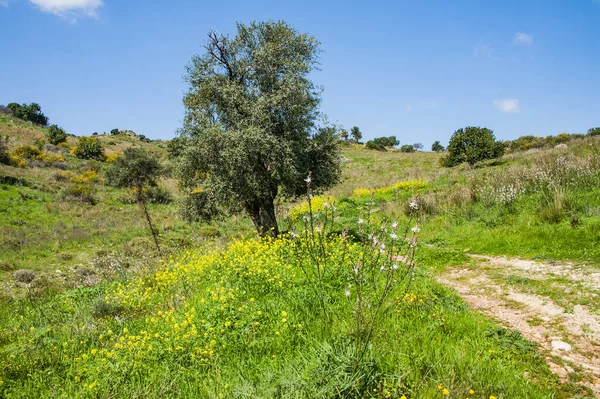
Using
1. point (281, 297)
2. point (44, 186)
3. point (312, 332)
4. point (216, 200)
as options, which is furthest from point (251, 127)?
point (44, 186)

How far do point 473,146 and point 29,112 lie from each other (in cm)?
9096

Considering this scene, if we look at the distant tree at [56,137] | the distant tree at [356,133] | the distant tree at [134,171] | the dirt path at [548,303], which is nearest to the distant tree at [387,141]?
the distant tree at [356,133]

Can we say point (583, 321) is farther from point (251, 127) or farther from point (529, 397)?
point (251, 127)

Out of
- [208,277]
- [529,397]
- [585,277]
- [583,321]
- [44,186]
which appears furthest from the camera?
[44,186]

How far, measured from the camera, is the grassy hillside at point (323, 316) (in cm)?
397

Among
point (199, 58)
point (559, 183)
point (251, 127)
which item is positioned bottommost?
point (559, 183)

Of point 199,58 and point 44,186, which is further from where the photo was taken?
point 44,186

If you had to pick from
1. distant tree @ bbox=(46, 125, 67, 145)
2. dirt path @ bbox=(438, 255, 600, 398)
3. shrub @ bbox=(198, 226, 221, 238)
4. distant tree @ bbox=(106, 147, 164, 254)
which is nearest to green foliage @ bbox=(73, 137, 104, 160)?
distant tree @ bbox=(46, 125, 67, 145)

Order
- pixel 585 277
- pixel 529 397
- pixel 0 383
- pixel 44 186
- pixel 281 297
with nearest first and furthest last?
pixel 529 397
pixel 0 383
pixel 281 297
pixel 585 277
pixel 44 186

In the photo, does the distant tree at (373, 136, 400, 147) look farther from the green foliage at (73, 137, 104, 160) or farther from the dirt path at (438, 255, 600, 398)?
the dirt path at (438, 255, 600, 398)

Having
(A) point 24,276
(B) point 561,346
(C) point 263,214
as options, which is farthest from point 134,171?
(B) point 561,346

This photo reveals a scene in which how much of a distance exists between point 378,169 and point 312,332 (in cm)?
4203

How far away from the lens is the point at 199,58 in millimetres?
15188

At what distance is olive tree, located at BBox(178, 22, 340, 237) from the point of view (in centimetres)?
1389
